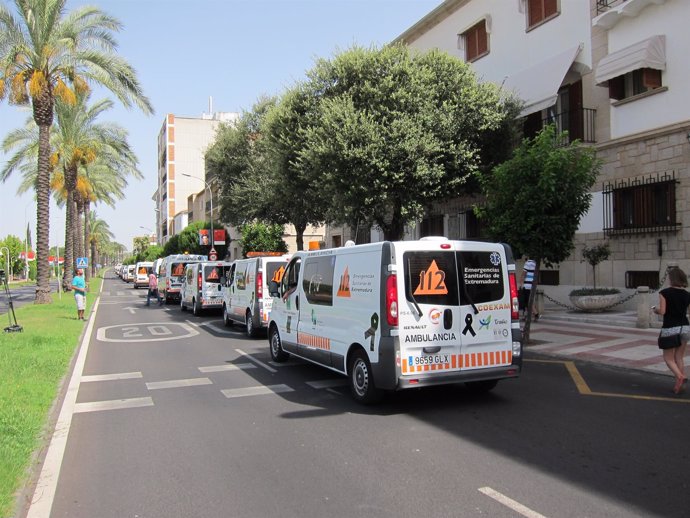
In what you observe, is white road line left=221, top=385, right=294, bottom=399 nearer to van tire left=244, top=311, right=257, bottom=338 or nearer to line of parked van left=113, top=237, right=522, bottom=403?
line of parked van left=113, top=237, right=522, bottom=403

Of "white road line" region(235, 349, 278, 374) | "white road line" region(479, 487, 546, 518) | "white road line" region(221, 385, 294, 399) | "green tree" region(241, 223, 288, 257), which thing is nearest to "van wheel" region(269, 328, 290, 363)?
"white road line" region(235, 349, 278, 374)

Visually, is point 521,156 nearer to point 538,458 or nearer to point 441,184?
point 441,184

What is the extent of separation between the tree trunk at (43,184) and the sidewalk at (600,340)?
61.4 ft

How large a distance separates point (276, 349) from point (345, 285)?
10.8 feet

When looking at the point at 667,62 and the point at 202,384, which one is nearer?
the point at 202,384

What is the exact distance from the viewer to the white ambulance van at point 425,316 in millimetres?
6512

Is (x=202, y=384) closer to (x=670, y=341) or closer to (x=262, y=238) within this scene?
(x=670, y=341)

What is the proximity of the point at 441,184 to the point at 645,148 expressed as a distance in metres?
5.79

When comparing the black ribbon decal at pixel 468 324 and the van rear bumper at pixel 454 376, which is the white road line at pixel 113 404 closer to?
the van rear bumper at pixel 454 376

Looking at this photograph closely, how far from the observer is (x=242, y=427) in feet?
20.0

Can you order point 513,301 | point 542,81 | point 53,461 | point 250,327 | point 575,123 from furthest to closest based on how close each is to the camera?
1. point 542,81
2. point 575,123
3. point 250,327
4. point 513,301
5. point 53,461

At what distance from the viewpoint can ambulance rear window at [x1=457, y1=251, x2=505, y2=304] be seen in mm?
6848

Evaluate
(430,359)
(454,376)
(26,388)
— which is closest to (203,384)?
(26,388)

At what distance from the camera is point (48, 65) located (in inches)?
832
